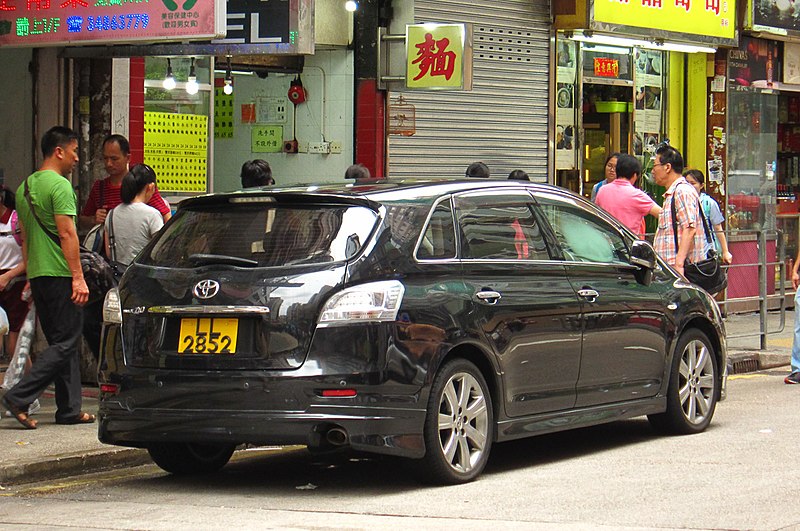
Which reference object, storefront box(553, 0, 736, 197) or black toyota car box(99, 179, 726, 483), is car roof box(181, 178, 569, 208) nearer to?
black toyota car box(99, 179, 726, 483)

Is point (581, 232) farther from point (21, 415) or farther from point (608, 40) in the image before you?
point (608, 40)

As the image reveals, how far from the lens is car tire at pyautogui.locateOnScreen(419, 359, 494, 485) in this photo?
7965mm

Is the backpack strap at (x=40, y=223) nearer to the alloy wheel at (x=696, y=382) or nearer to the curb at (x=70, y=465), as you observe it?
the curb at (x=70, y=465)

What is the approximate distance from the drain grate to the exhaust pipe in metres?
7.68

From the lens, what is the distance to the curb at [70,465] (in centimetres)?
876

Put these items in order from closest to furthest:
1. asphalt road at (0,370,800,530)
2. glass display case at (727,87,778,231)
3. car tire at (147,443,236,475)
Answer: asphalt road at (0,370,800,530), car tire at (147,443,236,475), glass display case at (727,87,778,231)

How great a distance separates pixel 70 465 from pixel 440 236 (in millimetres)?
2620

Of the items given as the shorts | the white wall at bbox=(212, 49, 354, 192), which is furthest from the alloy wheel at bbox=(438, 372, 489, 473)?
the white wall at bbox=(212, 49, 354, 192)

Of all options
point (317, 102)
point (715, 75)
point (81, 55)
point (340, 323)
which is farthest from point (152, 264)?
point (715, 75)

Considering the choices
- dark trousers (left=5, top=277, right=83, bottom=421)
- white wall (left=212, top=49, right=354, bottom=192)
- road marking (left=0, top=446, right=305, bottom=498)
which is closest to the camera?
road marking (left=0, top=446, right=305, bottom=498)

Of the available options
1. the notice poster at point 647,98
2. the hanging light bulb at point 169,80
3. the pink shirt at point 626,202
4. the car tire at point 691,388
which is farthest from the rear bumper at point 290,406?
the notice poster at point 647,98

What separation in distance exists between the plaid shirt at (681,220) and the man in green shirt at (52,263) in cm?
497

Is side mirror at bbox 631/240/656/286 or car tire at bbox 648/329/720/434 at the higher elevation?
side mirror at bbox 631/240/656/286

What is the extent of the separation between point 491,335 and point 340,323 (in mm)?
1031
